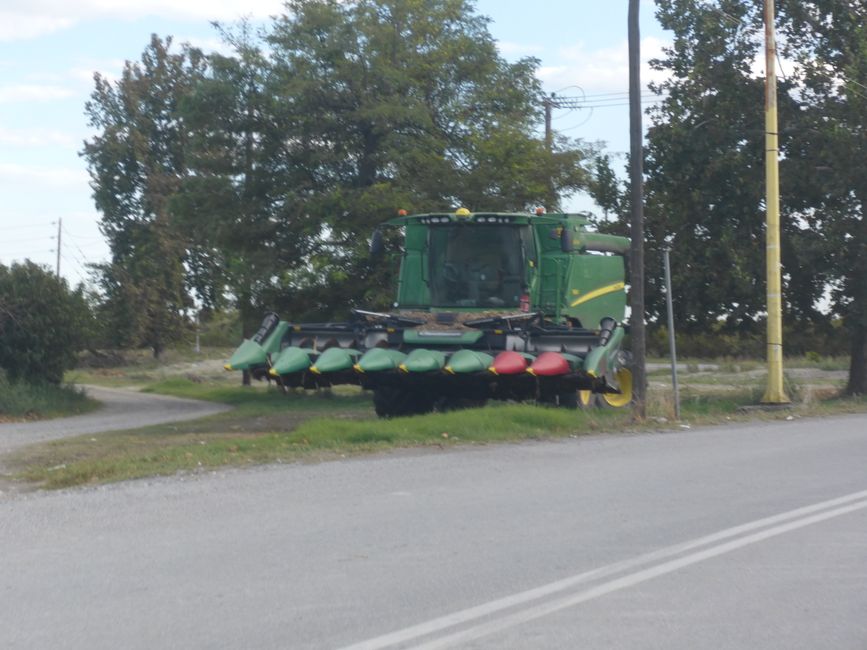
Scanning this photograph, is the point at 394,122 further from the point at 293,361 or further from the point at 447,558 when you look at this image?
the point at 447,558

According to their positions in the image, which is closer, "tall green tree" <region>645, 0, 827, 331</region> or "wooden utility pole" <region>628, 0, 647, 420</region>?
"wooden utility pole" <region>628, 0, 647, 420</region>

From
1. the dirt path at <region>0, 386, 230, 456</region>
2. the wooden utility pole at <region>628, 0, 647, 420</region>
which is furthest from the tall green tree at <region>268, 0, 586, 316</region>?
the wooden utility pole at <region>628, 0, 647, 420</region>

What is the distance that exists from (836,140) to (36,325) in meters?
17.0

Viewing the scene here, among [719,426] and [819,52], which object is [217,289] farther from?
[719,426]

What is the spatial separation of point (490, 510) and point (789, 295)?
17.2 m

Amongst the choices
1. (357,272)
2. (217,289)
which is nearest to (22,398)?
(357,272)

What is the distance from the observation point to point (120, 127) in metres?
52.5

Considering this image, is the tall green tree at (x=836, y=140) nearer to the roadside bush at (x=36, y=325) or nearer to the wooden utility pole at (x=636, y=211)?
the wooden utility pole at (x=636, y=211)

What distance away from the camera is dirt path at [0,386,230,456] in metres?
19.0

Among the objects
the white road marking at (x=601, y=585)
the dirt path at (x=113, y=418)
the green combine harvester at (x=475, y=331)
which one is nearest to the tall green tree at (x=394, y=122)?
the dirt path at (x=113, y=418)

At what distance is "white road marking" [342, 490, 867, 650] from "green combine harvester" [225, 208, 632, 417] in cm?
693

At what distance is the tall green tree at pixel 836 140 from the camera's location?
23.2 metres

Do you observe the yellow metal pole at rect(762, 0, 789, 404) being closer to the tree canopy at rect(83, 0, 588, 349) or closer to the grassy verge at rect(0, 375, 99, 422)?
the tree canopy at rect(83, 0, 588, 349)

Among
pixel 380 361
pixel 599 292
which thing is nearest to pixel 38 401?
pixel 380 361
